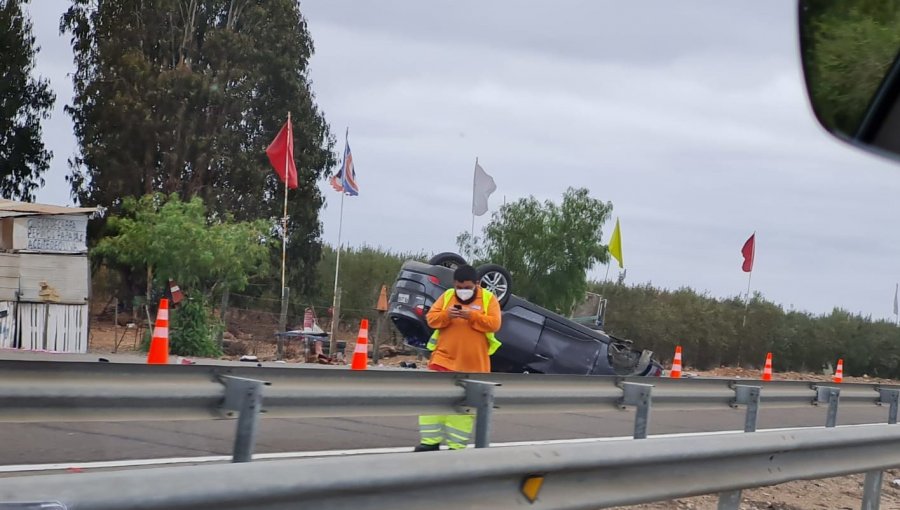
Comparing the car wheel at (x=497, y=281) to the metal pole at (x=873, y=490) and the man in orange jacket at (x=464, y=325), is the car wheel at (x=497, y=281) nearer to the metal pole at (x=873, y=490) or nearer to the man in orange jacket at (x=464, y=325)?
the man in orange jacket at (x=464, y=325)

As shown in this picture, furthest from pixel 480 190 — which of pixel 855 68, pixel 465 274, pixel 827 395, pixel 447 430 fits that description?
pixel 855 68

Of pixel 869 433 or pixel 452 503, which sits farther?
pixel 869 433

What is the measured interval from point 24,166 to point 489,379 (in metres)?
37.0

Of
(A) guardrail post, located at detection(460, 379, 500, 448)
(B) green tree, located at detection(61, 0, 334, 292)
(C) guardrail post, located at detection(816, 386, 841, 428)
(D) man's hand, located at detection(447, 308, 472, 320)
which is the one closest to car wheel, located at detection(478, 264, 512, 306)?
(C) guardrail post, located at detection(816, 386, 841, 428)

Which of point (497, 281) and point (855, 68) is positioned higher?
point (855, 68)

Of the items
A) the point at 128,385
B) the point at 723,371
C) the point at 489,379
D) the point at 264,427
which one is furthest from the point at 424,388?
the point at 723,371

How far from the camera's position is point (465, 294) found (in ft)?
31.1

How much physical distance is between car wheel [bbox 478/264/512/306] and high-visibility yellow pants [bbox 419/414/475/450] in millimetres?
7968

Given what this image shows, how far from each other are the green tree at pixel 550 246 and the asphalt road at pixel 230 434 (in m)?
18.2

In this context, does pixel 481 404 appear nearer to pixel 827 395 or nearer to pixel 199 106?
pixel 827 395

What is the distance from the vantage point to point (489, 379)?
778 centimetres

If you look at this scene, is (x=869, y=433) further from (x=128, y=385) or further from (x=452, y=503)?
(x=128, y=385)

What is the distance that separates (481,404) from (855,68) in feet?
17.2

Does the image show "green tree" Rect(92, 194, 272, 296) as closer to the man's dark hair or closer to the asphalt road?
the asphalt road
